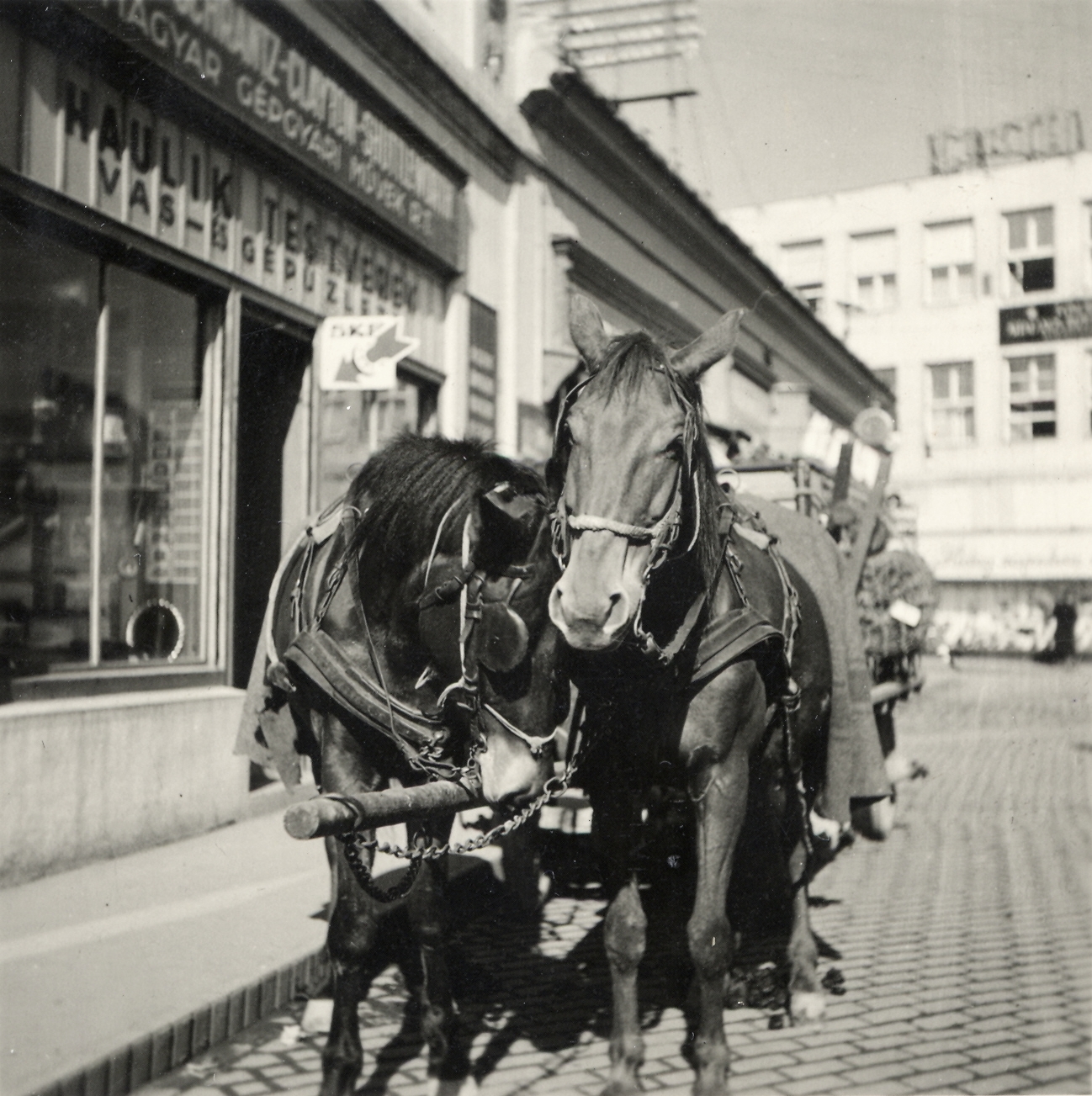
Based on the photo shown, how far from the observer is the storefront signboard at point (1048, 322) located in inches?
288

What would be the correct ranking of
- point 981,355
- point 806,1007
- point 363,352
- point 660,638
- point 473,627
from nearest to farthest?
point 473,627, point 660,638, point 806,1007, point 363,352, point 981,355

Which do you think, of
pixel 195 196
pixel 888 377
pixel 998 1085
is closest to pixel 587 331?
pixel 998 1085

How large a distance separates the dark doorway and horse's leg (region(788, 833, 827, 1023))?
4639mm

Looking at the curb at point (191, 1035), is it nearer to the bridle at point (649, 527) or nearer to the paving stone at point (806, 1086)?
the paving stone at point (806, 1086)

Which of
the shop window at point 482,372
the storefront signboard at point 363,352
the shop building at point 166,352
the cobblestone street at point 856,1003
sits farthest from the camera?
the shop window at point 482,372

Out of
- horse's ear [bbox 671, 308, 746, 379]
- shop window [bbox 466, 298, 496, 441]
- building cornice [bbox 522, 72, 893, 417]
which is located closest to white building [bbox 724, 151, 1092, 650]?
building cornice [bbox 522, 72, 893, 417]

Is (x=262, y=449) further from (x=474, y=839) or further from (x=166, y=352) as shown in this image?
(x=474, y=839)

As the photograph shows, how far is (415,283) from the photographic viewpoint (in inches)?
416

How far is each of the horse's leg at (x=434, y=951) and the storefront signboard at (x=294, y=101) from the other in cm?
485

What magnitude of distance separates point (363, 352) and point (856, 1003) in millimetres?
4781

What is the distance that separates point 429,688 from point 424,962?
987 millimetres

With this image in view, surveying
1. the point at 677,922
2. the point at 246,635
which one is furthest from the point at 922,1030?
the point at 246,635

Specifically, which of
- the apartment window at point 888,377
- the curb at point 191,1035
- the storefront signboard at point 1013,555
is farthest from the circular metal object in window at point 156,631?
the apartment window at point 888,377

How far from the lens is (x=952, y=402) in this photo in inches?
743
